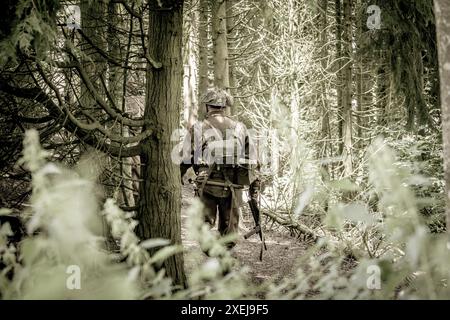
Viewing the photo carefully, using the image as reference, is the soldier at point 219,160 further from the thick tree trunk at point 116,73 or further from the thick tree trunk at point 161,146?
the thick tree trunk at point 161,146

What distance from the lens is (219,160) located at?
260 inches

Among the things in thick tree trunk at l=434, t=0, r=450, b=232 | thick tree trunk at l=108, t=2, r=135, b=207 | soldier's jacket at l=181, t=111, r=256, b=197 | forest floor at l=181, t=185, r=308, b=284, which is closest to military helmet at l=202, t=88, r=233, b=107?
soldier's jacket at l=181, t=111, r=256, b=197

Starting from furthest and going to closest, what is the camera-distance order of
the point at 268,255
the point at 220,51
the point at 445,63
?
the point at 220,51 < the point at 268,255 < the point at 445,63

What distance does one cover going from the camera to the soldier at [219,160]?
652cm

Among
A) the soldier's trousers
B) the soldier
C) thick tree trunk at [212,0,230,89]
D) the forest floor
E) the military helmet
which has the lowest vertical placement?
the forest floor

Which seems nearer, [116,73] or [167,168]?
[167,168]

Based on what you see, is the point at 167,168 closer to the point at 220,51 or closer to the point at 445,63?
the point at 445,63

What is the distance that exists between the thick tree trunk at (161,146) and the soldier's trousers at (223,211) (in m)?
1.68

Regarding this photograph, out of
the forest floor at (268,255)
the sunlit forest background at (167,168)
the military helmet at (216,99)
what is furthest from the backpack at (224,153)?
the sunlit forest background at (167,168)

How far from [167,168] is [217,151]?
1720 millimetres

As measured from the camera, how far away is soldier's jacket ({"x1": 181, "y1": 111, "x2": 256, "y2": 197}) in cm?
652

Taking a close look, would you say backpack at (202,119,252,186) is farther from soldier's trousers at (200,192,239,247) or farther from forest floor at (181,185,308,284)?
forest floor at (181,185,308,284)

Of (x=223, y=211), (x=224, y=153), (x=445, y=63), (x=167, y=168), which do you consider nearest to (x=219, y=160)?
(x=224, y=153)

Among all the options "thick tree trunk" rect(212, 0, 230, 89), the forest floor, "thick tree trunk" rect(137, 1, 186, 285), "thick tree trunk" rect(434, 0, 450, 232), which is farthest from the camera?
"thick tree trunk" rect(212, 0, 230, 89)
